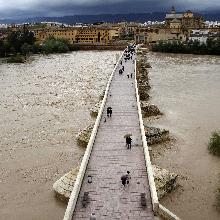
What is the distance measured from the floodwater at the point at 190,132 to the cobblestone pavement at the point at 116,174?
59.2 inches

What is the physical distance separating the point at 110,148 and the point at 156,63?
39.1 meters

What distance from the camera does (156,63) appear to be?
179ft

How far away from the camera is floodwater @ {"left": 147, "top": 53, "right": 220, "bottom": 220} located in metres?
14.5

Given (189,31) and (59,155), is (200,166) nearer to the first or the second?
(59,155)

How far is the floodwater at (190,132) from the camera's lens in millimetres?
14531

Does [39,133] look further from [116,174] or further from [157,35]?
[157,35]

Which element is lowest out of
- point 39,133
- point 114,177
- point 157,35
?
point 39,133

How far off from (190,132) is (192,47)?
4612 centimetres

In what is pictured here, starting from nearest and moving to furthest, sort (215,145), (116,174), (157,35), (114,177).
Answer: (114,177) → (116,174) → (215,145) → (157,35)

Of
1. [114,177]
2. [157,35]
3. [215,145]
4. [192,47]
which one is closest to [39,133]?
[215,145]

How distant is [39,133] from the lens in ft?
A: 72.9

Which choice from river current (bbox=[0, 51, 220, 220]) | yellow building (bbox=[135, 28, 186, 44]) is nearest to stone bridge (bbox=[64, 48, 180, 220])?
river current (bbox=[0, 51, 220, 220])

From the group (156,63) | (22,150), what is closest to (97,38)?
(156,63)

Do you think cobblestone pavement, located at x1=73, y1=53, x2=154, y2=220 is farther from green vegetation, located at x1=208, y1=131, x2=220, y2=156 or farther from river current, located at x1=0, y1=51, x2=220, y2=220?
green vegetation, located at x1=208, y1=131, x2=220, y2=156
